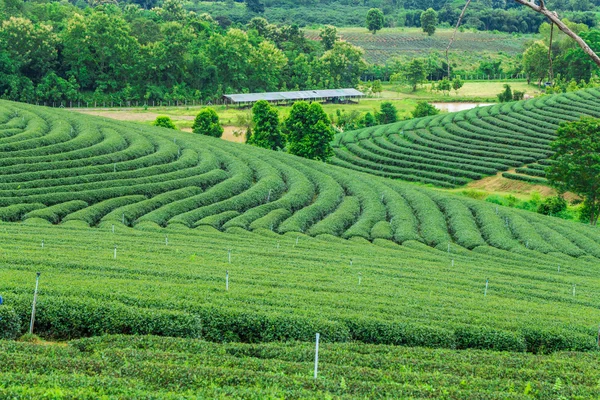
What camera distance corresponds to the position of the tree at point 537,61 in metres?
117

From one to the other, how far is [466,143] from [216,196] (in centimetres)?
4141

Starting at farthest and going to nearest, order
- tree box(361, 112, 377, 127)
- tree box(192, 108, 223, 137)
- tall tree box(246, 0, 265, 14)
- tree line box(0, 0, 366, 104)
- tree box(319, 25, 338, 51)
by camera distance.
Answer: tall tree box(246, 0, 265, 14), tree box(319, 25, 338, 51), tree box(361, 112, 377, 127), tree line box(0, 0, 366, 104), tree box(192, 108, 223, 137)

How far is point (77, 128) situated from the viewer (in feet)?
176

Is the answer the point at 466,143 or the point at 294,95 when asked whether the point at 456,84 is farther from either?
the point at 466,143

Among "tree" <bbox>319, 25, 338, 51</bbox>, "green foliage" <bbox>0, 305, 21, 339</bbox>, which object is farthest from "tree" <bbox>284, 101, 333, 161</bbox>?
"tree" <bbox>319, 25, 338, 51</bbox>

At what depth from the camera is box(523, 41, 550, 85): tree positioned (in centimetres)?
11712

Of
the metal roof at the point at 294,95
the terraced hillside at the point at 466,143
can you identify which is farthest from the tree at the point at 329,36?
the terraced hillside at the point at 466,143

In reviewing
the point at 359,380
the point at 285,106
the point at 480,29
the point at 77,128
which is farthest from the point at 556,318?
the point at 480,29

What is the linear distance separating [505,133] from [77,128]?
4736 cm

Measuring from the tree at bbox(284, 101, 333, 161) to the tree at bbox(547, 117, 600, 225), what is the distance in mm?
21886

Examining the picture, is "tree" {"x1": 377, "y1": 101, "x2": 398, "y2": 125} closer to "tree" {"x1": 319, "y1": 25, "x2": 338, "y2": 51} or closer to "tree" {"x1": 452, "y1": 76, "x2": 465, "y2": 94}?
"tree" {"x1": 452, "y1": 76, "x2": 465, "y2": 94}

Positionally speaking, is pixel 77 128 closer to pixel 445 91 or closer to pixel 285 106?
pixel 285 106

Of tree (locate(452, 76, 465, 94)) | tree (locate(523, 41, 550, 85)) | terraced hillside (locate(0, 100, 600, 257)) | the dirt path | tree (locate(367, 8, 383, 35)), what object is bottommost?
the dirt path

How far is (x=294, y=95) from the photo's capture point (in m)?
110
